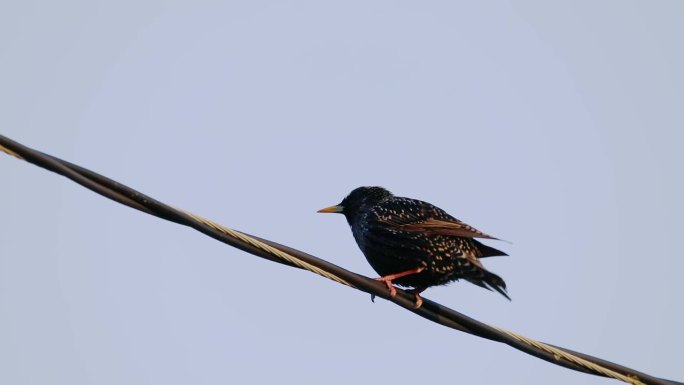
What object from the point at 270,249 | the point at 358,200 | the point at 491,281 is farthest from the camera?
the point at 358,200

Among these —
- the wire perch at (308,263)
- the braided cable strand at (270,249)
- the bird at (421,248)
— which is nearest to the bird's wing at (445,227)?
the bird at (421,248)

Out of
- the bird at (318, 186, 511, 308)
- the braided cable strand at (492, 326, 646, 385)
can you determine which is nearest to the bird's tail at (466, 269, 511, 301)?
the bird at (318, 186, 511, 308)

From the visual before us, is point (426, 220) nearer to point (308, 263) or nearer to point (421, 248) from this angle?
point (421, 248)

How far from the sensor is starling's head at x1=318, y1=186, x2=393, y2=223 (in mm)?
7617

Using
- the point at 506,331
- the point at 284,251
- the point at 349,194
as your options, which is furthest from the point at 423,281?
the point at 284,251

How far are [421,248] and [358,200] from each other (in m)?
1.36

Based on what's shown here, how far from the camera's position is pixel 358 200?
25.4ft

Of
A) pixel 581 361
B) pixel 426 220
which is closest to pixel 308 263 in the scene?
pixel 581 361

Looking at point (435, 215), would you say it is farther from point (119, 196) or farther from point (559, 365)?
point (119, 196)

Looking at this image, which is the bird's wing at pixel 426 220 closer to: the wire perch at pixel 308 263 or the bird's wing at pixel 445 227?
the bird's wing at pixel 445 227

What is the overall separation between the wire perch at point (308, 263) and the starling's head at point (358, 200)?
8.34 feet

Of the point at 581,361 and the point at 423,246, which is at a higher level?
the point at 423,246

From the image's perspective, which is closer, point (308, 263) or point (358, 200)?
point (308, 263)

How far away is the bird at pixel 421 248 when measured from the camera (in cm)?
629
